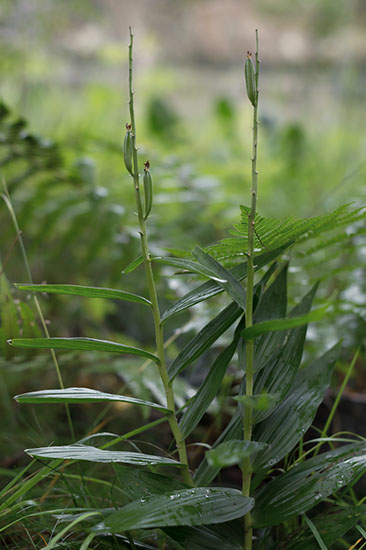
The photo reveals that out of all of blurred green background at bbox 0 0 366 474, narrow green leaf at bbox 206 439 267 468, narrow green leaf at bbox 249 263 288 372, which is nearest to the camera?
narrow green leaf at bbox 206 439 267 468

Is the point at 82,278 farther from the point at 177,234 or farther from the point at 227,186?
the point at 227,186

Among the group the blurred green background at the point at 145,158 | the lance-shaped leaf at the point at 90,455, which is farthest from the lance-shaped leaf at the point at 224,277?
the blurred green background at the point at 145,158

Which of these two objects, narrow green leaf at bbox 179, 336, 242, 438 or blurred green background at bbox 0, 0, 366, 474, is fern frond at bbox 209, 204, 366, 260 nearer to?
narrow green leaf at bbox 179, 336, 242, 438

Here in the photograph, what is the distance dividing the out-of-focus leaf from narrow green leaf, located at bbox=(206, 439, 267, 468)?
0.06 m

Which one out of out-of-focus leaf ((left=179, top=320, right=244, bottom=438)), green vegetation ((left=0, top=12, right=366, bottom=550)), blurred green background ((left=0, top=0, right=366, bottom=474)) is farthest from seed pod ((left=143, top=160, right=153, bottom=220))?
blurred green background ((left=0, top=0, right=366, bottom=474))

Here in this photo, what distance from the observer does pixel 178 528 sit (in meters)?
0.31

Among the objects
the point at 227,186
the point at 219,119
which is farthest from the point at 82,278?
the point at 219,119

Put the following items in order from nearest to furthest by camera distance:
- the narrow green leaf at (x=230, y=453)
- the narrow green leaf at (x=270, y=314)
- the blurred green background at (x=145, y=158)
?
the narrow green leaf at (x=230, y=453)
the narrow green leaf at (x=270, y=314)
the blurred green background at (x=145, y=158)

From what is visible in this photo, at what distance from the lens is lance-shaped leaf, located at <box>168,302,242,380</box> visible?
34 cm

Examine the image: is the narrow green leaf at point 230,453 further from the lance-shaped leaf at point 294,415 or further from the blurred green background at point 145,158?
the blurred green background at point 145,158

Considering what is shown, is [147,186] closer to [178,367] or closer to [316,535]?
[178,367]

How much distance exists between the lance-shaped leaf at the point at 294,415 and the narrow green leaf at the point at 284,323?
8 cm

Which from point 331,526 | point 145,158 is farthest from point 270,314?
point 145,158

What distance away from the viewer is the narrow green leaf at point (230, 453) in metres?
0.24
